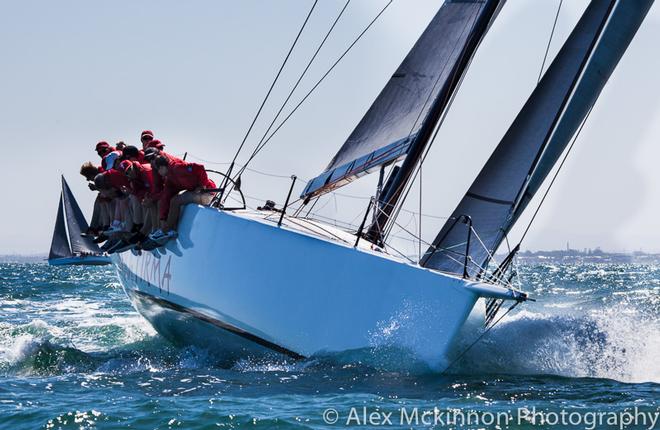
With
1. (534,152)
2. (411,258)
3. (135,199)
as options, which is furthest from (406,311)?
(135,199)

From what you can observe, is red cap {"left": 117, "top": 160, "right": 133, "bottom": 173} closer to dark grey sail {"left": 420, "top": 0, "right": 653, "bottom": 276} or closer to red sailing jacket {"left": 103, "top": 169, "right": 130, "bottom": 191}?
red sailing jacket {"left": 103, "top": 169, "right": 130, "bottom": 191}

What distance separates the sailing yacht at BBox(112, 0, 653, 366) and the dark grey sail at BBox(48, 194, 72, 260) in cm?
618

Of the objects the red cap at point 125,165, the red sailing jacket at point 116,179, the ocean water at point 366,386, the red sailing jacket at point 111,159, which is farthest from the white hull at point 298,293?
the red sailing jacket at point 111,159

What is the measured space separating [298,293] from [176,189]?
2176mm

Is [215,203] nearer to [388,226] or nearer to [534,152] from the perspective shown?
[388,226]

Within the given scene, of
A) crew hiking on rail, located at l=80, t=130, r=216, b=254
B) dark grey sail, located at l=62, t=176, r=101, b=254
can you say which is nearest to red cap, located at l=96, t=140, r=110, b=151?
crew hiking on rail, located at l=80, t=130, r=216, b=254

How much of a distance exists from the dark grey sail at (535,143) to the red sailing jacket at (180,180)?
7.90 feet

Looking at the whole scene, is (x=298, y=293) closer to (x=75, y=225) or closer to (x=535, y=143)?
(x=535, y=143)

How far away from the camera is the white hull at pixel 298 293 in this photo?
683cm

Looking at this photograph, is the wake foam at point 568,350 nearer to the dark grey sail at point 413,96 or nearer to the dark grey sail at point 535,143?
the dark grey sail at point 535,143

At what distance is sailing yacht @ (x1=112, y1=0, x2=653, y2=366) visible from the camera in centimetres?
692

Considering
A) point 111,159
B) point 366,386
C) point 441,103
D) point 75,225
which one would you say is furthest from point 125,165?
point 75,225

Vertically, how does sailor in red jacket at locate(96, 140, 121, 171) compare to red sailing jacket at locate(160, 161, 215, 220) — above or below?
above

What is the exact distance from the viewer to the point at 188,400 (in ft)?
20.4
